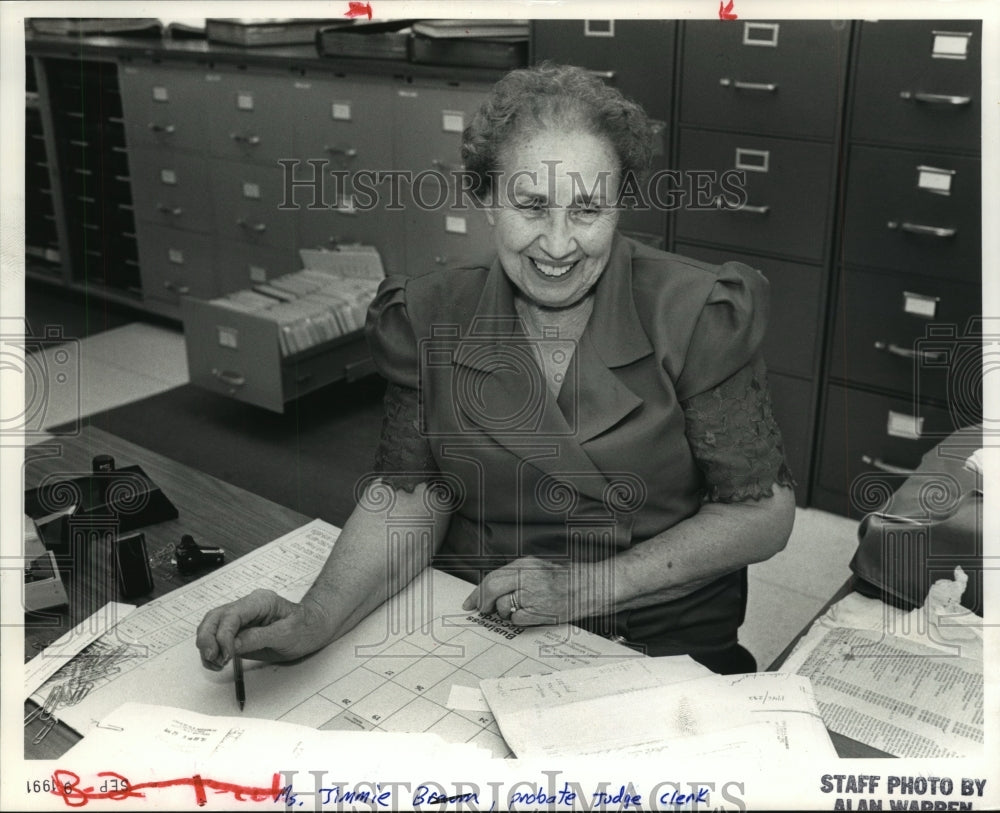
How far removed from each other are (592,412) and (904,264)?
1.58m

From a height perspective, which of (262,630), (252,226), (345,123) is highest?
(345,123)

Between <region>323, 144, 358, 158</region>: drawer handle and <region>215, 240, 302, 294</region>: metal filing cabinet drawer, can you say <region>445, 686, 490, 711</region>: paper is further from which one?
<region>215, 240, 302, 294</region>: metal filing cabinet drawer

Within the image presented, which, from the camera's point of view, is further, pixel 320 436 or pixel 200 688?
pixel 320 436

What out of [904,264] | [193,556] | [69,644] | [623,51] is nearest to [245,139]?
[623,51]

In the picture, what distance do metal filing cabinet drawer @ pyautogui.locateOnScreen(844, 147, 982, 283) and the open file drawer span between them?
1356mm

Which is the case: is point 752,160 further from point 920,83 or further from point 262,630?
point 262,630

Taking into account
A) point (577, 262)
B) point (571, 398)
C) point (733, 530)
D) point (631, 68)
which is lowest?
point (733, 530)

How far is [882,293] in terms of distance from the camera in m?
2.67

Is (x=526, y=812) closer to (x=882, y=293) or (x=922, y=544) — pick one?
(x=922, y=544)

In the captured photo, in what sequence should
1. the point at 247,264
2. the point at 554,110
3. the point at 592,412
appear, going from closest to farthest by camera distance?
the point at 554,110
the point at 592,412
the point at 247,264

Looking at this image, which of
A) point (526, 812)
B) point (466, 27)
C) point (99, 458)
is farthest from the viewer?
point (466, 27)

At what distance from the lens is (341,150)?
3.41 meters

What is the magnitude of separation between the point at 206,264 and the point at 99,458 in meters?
2.66

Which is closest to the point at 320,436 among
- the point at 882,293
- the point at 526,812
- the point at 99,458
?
the point at 99,458
